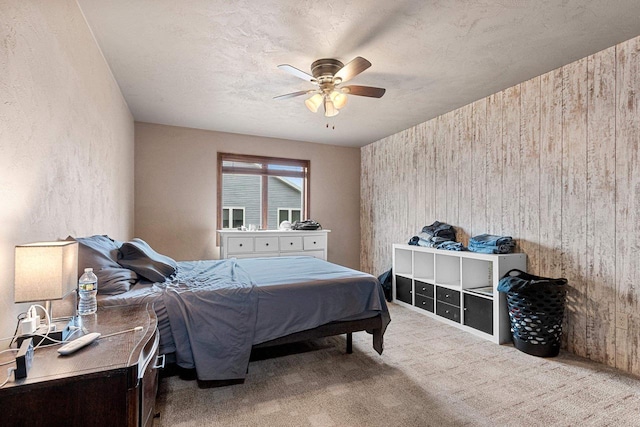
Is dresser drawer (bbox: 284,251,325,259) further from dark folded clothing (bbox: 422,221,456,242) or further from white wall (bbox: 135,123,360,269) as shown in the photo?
dark folded clothing (bbox: 422,221,456,242)

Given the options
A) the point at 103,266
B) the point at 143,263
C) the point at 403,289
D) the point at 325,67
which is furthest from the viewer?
the point at 403,289

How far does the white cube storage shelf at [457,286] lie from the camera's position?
3.11 meters

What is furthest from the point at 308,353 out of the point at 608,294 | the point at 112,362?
the point at 608,294

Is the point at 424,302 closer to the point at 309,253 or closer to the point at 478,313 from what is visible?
the point at 478,313

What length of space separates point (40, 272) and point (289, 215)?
14.2 ft

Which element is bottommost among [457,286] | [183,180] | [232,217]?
[457,286]

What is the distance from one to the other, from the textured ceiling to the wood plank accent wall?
0.22 metres

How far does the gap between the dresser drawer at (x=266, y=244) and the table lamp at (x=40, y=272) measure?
339 centimetres

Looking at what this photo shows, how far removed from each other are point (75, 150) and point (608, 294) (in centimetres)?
409

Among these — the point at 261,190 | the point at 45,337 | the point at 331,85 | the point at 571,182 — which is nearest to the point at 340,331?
the point at 45,337

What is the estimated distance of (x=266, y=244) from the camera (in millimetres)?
4699

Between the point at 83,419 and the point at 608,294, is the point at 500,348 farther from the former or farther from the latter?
the point at 83,419

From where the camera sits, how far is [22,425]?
0.94 metres

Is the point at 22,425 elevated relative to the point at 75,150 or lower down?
lower down
